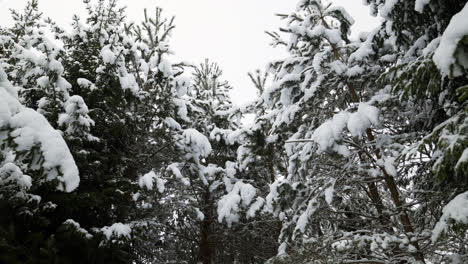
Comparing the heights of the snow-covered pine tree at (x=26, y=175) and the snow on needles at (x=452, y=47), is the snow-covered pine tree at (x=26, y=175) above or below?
below

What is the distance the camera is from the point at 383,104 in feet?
14.9

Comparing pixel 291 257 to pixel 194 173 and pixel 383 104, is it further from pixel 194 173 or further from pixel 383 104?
pixel 194 173

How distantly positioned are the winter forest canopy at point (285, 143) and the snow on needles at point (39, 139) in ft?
0.04

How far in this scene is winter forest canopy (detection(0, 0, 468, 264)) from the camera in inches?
111

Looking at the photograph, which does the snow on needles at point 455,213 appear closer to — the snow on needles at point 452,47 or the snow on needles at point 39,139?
the snow on needles at point 452,47

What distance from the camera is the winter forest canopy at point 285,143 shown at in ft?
9.27

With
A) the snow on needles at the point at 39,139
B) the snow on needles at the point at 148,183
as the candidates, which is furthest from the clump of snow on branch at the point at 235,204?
the snow on needles at the point at 39,139

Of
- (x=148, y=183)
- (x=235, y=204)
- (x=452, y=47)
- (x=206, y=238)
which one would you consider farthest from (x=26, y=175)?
(x=206, y=238)

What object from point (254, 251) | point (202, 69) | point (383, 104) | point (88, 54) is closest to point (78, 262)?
point (88, 54)

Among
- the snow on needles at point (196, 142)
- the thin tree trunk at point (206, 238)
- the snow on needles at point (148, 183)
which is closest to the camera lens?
the snow on needles at point (148, 183)

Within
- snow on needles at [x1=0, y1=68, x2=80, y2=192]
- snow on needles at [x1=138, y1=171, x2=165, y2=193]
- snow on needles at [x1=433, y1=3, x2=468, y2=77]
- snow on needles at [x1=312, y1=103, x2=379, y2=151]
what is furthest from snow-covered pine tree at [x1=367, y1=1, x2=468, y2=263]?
snow on needles at [x1=138, y1=171, x2=165, y2=193]

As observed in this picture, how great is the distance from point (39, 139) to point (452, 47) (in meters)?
3.29

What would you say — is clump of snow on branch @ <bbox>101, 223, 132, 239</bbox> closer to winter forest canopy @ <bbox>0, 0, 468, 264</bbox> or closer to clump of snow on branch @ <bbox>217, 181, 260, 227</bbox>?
winter forest canopy @ <bbox>0, 0, 468, 264</bbox>

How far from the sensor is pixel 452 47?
2.15 m
